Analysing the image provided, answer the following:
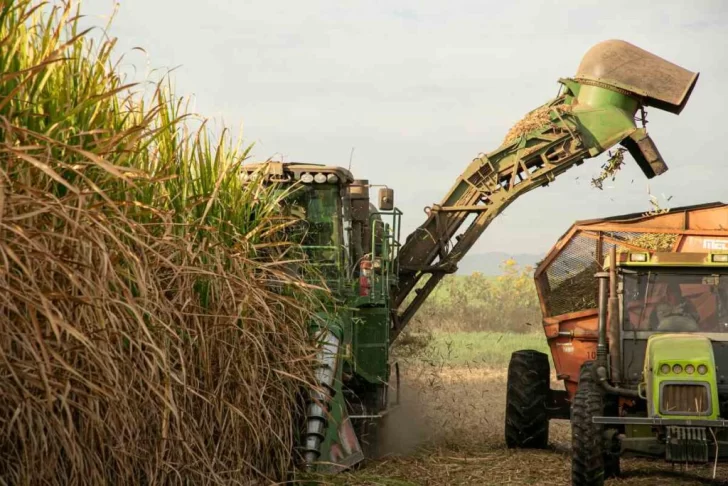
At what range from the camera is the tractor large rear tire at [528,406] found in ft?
33.9

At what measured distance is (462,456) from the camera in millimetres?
9891

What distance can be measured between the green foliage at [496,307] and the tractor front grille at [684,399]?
66.8 ft

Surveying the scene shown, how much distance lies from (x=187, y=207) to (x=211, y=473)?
62.5 inches

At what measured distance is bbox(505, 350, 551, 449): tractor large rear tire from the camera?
1034 cm

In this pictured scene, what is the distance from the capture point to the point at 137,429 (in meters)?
5.32

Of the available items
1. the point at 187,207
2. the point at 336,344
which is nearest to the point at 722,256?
the point at 336,344

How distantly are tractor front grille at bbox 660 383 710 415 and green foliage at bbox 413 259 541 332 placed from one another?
2036 centimetres

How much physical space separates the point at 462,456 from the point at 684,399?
271 centimetres

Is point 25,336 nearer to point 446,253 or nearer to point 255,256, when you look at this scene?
point 255,256

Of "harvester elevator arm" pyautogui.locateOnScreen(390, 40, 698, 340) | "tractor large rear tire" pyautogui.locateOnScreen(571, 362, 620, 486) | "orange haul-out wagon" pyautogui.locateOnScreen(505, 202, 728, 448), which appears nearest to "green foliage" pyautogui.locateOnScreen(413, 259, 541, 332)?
"harvester elevator arm" pyautogui.locateOnScreen(390, 40, 698, 340)

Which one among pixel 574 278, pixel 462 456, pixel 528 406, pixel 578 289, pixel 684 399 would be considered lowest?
pixel 462 456

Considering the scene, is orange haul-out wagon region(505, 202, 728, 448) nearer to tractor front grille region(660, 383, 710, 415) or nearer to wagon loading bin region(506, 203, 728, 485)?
wagon loading bin region(506, 203, 728, 485)

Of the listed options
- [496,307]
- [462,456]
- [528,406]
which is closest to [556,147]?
[528,406]

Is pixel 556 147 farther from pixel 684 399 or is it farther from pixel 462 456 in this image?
pixel 684 399
